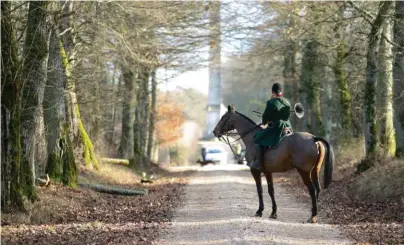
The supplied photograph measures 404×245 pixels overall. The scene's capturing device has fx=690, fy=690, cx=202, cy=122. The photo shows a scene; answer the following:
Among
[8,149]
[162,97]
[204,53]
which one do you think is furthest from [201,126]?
[8,149]

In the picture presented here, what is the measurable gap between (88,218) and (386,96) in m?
12.0

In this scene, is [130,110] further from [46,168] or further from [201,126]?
[201,126]

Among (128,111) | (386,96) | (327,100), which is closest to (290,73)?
(327,100)

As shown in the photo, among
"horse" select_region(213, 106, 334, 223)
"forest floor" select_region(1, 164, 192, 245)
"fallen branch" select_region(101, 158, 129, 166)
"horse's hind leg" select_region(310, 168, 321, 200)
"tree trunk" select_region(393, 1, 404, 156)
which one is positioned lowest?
"forest floor" select_region(1, 164, 192, 245)

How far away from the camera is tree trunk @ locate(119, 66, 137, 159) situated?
Answer: 33.7m

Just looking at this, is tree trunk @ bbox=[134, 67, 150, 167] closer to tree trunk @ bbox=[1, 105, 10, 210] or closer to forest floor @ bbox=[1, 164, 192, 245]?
forest floor @ bbox=[1, 164, 192, 245]

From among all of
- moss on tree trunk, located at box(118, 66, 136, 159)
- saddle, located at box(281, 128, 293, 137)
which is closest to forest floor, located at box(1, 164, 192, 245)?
saddle, located at box(281, 128, 293, 137)

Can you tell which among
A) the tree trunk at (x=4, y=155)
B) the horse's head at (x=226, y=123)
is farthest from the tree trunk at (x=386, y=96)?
the tree trunk at (x=4, y=155)

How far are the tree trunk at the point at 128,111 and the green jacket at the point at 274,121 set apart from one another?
60.4 ft

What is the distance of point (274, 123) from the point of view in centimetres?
1513

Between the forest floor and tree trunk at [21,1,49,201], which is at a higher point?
tree trunk at [21,1,49,201]

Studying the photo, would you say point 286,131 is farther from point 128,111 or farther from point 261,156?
point 128,111

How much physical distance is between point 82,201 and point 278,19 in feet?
48.6

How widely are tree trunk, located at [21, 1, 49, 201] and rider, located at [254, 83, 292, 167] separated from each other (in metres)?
5.05
